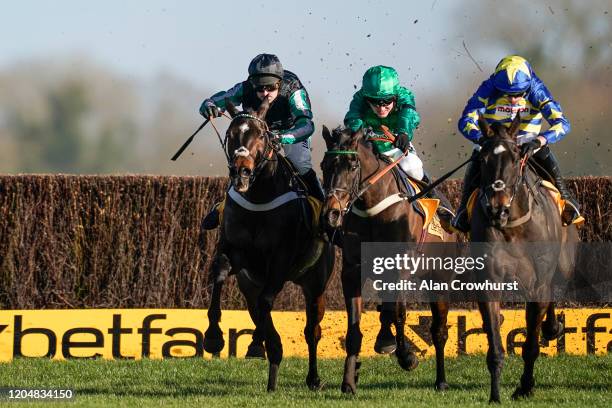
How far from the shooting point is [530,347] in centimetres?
980

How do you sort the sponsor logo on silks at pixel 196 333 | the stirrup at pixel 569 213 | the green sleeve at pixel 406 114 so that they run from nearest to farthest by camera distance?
the stirrup at pixel 569 213, the green sleeve at pixel 406 114, the sponsor logo on silks at pixel 196 333

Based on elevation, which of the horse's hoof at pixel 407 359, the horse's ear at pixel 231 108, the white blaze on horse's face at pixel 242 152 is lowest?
the horse's hoof at pixel 407 359

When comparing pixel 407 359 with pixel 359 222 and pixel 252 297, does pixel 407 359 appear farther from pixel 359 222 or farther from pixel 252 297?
pixel 252 297

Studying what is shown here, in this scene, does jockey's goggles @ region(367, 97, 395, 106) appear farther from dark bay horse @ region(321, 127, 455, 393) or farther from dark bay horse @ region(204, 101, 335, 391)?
dark bay horse @ region(204, 101, 335, 391)

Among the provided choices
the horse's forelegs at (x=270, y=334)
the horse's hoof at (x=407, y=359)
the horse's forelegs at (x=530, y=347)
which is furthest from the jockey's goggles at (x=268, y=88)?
the horse's forelegs at (x=530, y=347)

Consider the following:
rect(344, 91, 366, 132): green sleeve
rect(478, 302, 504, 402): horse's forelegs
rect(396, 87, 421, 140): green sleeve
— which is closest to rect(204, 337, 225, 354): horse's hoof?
rect(478, 302, 504, 402): horse's forelegs

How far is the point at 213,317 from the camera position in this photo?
32.0ft

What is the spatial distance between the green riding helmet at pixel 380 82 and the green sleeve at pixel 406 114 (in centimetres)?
22

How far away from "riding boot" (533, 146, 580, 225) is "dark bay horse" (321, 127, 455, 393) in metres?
1.20

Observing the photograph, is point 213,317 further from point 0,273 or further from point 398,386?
point 0,273

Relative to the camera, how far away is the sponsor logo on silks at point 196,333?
→ 12.8 metres

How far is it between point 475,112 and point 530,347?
6.81ft

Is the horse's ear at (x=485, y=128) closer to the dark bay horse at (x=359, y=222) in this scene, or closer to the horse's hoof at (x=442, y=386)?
the dark bay horse at (x=359, y=222)

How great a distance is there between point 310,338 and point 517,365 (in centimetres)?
245
